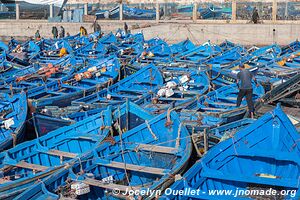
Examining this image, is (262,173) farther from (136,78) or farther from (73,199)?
(136,78)

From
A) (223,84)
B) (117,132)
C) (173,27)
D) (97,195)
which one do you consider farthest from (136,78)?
(173,27)

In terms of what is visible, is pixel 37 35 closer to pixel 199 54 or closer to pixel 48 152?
pixel 199 54

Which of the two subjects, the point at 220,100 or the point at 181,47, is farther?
the point at 181,47

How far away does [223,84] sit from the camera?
19.5m

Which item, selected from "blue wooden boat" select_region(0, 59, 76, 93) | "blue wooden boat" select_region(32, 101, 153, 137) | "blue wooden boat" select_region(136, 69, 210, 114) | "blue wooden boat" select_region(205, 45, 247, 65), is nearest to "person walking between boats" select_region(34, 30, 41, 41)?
"blue wooden boat" select_region(0, 59, 76, 93)

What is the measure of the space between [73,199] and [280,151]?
445cm

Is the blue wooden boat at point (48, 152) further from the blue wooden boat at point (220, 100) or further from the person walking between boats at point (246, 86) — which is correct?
the person walking between boats at point (246, 86)

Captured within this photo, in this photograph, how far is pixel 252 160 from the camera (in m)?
10.8

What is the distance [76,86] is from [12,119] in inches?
231

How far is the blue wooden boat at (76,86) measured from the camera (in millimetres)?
17594

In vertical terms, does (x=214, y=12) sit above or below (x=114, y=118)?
above

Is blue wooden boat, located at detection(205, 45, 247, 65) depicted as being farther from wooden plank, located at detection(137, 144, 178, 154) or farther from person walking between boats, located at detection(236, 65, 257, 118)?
wooden plank, located at detection(137, 144, 178, 154)

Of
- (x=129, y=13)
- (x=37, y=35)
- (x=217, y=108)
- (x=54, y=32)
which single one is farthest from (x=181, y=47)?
(x=217, y=108)

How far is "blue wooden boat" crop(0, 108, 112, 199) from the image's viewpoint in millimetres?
10805
